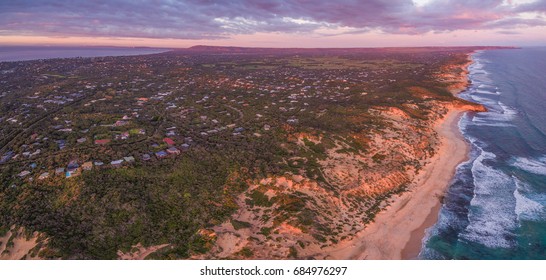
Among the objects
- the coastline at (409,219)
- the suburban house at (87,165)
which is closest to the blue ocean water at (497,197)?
the coastline at (409,219)

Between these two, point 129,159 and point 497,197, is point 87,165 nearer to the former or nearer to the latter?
point 129,159

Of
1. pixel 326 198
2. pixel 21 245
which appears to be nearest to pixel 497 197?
pixel 326 198

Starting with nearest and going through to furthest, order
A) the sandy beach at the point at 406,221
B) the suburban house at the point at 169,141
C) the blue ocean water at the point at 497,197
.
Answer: the sandy beach at the point at 406,221
the blue ocean water at the point at 497,197
the suburban house at the point at 169,141

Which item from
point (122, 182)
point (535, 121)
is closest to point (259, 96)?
point (122, 182)

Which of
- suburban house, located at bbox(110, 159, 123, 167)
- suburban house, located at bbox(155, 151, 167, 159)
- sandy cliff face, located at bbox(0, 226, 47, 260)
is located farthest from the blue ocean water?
suburban house, located at bbox(110, 159, 123, 167)

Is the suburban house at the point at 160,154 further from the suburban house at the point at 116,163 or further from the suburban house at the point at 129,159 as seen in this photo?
the suburban house at the point at 116,163
